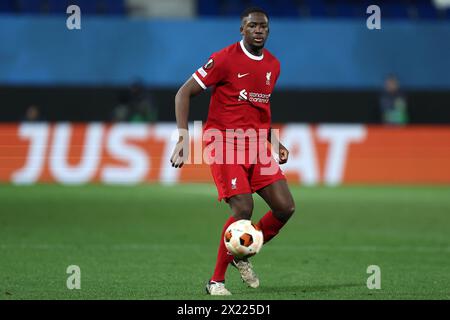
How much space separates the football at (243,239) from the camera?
8.01 meters

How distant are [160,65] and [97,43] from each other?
5.03 feet

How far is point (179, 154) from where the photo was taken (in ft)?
26.2

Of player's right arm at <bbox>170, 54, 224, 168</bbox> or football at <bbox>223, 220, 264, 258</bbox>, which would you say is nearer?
football at <bbox>223, 220, 264, 258</bbox>

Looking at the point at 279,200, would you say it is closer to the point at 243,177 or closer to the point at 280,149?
the point at 243,177

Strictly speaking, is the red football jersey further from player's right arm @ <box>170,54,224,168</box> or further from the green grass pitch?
the green grass pitch

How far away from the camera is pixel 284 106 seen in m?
23.1

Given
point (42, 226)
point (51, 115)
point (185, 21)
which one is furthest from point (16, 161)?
point (42, 226)

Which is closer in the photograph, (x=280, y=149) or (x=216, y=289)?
(x=216, y=289)

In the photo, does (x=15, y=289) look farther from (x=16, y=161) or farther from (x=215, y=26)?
(x=215, y=26)

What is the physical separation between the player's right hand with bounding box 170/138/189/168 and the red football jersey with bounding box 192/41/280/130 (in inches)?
18.6

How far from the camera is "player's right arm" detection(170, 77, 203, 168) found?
314 inches

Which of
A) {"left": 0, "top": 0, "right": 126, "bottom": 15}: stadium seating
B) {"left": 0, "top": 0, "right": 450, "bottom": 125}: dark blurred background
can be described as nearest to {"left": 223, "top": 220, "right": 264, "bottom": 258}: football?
{"left": 0, "top": 0, "right": 450, "bottom": 125}: dark blurred background

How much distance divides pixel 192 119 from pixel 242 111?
14.3m

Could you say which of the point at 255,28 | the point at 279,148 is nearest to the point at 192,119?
the point at 279,148
